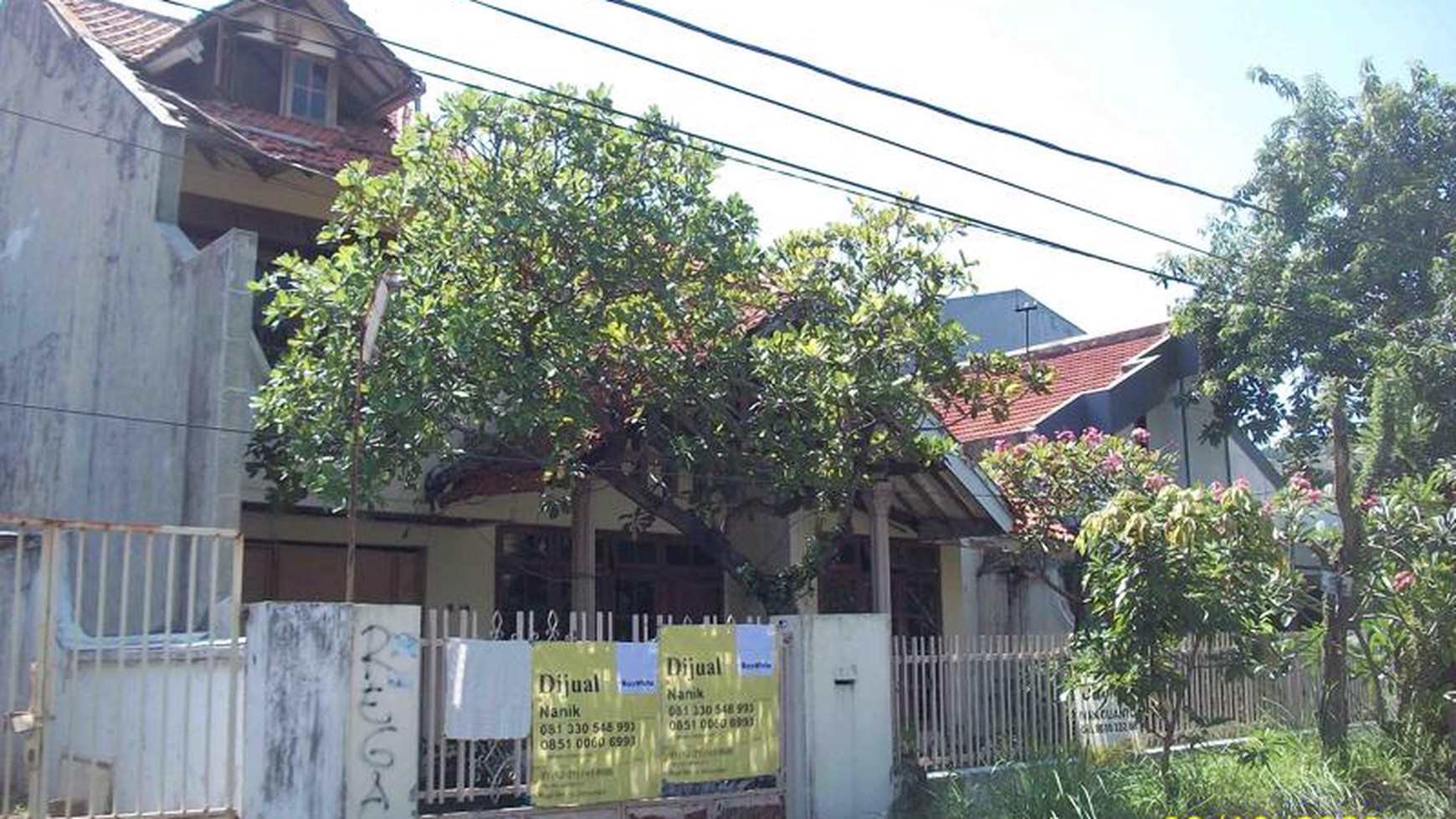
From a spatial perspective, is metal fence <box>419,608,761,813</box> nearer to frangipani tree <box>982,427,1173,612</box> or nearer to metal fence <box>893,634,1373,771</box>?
metal fence <box>893,634,1373,771</box>

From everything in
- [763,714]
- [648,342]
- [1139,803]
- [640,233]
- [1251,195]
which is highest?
[1251,195]

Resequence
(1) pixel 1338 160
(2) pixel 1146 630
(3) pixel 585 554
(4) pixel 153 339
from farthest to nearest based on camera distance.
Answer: (1) pixel 1338 160
(3) pixel 585 554
(4) pixel 153 339
(2) pixel 1146 630

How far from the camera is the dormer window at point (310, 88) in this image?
16.5 metres

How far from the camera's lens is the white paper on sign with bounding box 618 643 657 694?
1003 centimetres

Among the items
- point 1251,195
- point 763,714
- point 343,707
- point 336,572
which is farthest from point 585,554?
point 1251,195

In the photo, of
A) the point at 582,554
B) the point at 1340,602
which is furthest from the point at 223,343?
the point at 1340,602

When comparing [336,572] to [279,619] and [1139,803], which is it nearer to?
[279,619]

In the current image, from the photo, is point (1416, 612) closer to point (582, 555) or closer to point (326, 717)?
point (582, 555)

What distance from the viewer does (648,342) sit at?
471 inches

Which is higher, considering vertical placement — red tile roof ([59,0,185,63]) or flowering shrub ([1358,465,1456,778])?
red tile roof ([59,0,185,63])

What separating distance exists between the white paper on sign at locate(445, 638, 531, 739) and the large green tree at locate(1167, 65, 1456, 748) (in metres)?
14.0

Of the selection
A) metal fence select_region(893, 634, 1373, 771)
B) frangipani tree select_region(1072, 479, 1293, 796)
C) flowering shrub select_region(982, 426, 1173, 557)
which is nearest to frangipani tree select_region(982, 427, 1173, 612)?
flowering shrub select_region(982, 426, 1173, 557)

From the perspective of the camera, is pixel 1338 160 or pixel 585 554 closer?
pixel 585 554

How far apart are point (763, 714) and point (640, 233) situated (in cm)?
402
